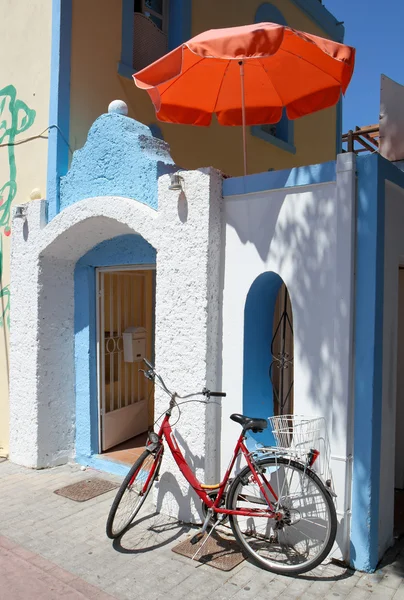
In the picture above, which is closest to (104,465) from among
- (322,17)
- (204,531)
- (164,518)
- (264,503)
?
(164,518)

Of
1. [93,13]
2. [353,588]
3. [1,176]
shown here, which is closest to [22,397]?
[1,176]

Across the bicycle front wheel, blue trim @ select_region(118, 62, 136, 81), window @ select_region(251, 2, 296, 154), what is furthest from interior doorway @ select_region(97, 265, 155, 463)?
window @ select_region(251, 2, 296, 154)

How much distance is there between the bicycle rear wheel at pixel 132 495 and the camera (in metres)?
4.25

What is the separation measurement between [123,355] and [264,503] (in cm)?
346

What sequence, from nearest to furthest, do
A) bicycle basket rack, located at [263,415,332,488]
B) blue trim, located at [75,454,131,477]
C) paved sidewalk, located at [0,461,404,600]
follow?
paved sidewalk, located at [0,461,404,600] < bicycle basket rack, located at [263,415,332,488] < blue trim, located at [75,454,131,477]

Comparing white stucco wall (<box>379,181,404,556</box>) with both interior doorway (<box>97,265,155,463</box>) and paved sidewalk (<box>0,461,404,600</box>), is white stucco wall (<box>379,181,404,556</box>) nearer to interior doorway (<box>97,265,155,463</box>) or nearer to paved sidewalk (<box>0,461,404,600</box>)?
paved sidewalk (<box>0,461,404,600</box>)

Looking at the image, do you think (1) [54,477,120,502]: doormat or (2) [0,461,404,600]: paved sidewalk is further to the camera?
(1) [54,477,120,502]: doormat

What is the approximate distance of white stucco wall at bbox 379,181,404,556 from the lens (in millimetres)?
3984

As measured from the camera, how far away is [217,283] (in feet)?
15.1

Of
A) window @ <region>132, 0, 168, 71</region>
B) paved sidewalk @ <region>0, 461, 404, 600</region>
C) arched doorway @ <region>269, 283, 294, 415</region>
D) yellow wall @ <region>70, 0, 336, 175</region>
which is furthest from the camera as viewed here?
window @ <region>132, 0, 168, 71</region>

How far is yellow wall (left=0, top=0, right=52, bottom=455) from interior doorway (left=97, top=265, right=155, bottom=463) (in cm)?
139

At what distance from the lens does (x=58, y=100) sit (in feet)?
19.8

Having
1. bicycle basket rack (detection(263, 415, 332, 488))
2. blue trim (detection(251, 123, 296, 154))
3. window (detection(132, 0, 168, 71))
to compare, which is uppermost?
window (detection(132, 0, 168, 71))

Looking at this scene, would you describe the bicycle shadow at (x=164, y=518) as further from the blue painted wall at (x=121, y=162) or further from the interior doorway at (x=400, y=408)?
the blue painted wall at (x=121, y=162)
